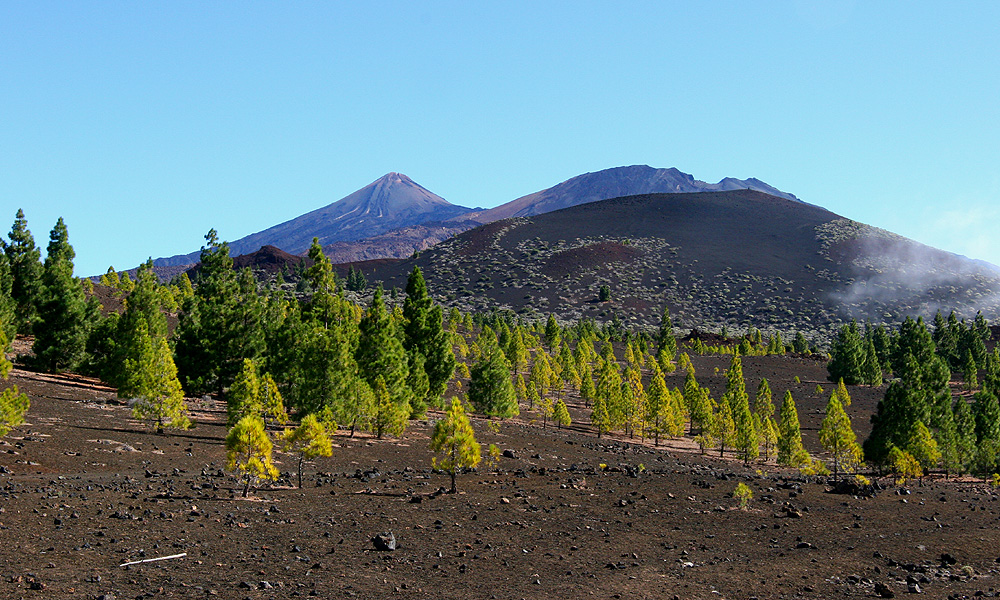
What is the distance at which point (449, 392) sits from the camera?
67.8 metres

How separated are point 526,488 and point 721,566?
36.1 feet

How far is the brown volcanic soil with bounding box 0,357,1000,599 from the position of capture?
49.8 ft

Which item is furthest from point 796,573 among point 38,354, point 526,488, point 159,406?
point 38,354

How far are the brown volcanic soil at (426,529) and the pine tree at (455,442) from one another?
126cm

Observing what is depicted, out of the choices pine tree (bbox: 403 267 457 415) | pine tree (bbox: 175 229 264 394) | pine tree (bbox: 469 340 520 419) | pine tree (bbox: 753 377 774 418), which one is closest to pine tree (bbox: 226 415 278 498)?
pine tree (bbox: 175 229 264 394)

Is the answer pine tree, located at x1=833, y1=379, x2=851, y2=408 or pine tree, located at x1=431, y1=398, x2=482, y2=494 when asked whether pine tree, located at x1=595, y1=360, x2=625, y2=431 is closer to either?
Answer: pine tree, located at x1=833, y1=379, x2=851, y2=408

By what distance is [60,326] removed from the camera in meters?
45.0

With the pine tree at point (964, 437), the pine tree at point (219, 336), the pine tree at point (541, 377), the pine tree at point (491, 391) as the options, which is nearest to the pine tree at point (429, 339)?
the pine tree at point (491, 391)

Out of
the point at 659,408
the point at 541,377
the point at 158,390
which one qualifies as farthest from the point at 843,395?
the point at 158,390

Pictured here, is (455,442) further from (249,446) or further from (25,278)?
(25,278)

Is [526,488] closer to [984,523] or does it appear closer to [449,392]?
[984,523]

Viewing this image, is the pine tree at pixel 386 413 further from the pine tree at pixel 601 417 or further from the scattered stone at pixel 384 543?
the pine tree at pixel 601 417

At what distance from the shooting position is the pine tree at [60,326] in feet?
146

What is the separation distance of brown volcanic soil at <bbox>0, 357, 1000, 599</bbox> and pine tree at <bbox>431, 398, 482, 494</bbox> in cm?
126
